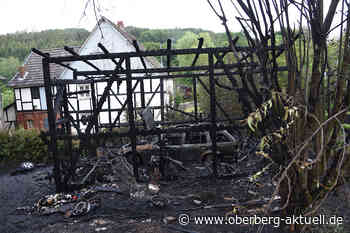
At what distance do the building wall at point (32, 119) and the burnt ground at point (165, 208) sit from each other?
16972mm

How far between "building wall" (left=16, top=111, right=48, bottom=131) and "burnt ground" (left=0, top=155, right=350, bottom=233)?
1697 centimetres

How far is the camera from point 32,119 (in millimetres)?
23703

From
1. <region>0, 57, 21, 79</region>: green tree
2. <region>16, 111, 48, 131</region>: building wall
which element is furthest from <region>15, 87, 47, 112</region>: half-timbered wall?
<region>0, 57, 21, 79</region>: green tree

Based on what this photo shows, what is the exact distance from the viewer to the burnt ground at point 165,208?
4.63 m

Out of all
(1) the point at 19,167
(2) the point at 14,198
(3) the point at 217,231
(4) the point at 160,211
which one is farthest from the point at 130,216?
(1) the point at 19,167

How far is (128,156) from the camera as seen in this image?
8719 mm

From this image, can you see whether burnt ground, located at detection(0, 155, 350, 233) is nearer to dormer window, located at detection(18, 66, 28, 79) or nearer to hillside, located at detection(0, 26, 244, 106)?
dormer window, located at detection(18, 66, 28, 79)

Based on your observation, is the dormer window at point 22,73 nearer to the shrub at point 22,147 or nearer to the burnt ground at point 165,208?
the shrub at point 22,147

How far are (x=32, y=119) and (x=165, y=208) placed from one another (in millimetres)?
21892

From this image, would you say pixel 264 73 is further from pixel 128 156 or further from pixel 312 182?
pixel 128 156

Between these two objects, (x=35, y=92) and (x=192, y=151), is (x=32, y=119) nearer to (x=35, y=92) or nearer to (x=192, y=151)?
(x=35, y=92)

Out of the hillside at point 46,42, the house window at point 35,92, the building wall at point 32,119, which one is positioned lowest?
the building wall at point 32,119

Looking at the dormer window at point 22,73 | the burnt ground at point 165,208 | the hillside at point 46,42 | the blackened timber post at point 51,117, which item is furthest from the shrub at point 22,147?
the hillside at point 46,42

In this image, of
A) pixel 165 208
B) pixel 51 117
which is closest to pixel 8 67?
pixel 51 117
